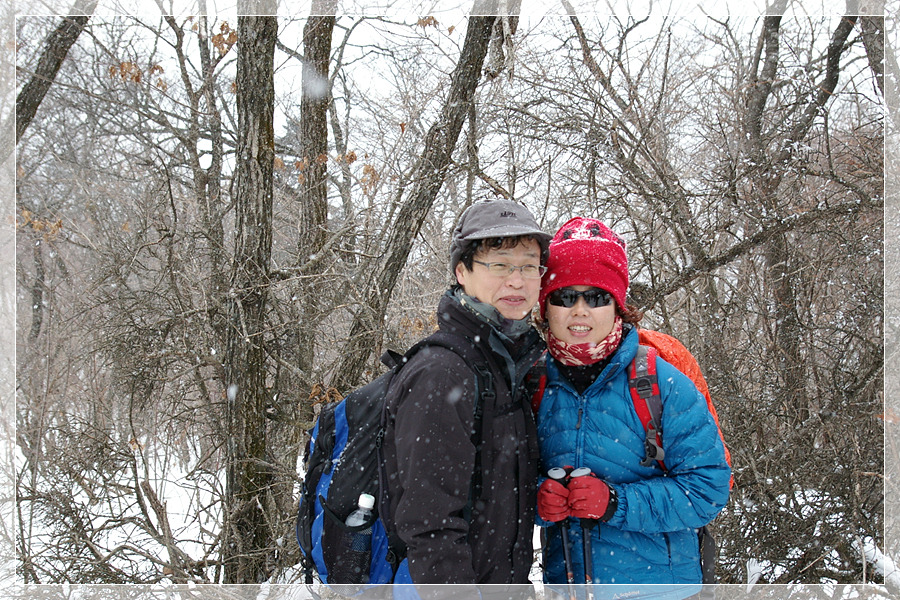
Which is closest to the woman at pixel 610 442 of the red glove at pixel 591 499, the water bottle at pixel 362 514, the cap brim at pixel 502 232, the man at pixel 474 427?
the red glove at pixel 591 499

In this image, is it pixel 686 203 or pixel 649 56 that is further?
pixel 649 56

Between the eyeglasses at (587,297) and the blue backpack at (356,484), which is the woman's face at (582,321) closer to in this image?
the eyeglasses at (587,297)

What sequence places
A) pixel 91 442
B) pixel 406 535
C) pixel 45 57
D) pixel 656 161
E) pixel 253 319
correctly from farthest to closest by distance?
pixel 45 57, pixel 656 161, pixel 91 442, pixel 253 319, pixel 406 535

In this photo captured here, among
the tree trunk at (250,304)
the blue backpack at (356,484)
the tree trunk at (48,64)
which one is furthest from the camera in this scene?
the tree trunk at (48,64)

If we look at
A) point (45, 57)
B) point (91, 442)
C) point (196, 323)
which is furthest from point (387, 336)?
point (45, 57)

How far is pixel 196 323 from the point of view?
4.50 metres

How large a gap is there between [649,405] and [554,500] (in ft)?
1.39

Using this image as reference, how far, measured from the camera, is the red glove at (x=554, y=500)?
1.73 meters

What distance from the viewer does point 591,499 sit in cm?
170

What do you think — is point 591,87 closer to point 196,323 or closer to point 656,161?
point 656,161

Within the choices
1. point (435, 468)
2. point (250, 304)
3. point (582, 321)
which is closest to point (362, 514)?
point (435, 468)

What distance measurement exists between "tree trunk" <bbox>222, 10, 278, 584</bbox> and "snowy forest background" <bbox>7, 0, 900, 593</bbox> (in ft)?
0.07

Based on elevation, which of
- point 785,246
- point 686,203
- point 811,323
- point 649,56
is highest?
point 649,56

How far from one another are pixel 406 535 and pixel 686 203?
4.06 metres
